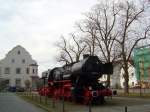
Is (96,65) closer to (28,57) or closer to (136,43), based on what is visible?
(136,43)

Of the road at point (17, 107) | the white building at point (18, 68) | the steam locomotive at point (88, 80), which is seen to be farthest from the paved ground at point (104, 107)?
the white building at point (18, 68)

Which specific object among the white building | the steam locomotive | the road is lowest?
the road

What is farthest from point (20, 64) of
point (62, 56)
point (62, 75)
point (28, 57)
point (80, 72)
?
point (80, 72)

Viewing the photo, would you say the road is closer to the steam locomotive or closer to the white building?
the steam locomotive

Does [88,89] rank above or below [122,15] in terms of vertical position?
below

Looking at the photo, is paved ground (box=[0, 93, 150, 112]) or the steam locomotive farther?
the steam locomotive

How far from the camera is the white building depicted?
120875 millimetres

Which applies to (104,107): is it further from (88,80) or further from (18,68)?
(18,68)

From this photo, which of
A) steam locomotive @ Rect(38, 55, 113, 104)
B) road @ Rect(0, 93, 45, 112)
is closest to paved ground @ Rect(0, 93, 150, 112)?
road @ Rect(0, 93, 45, 112)

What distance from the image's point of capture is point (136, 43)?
5516 cm

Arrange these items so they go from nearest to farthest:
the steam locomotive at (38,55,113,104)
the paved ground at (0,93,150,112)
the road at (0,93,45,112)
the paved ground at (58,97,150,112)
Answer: the paved ground at (58,97,150,112) → the paved ground at (0,93,150,112) → the road at (0,93,45,112) → the steam locomotive at (38,55,113,104)

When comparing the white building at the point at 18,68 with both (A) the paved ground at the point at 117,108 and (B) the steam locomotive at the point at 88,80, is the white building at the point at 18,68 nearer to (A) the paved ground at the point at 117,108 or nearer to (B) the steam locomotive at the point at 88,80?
(B) the steam locomotive at the point at 88,80

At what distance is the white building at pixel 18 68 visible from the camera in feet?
397

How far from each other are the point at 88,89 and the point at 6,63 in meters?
93.3
